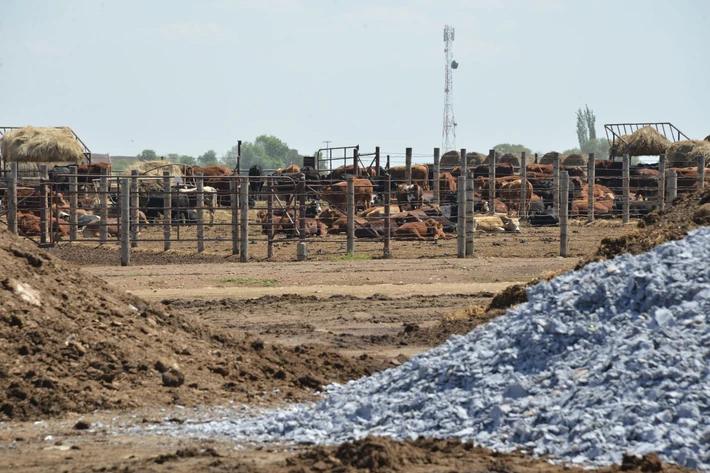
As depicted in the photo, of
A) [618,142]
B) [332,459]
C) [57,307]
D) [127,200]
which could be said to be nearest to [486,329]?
[332,459]

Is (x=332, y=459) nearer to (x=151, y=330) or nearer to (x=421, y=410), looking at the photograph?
(x=421, y=410)

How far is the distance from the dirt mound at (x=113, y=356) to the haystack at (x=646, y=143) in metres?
30.2

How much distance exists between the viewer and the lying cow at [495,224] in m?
23.7

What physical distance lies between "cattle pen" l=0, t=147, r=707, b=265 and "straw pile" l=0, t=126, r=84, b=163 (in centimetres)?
324

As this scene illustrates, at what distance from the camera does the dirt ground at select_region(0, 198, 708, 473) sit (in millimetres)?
5977

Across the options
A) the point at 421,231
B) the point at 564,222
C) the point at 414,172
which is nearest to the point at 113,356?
the point at 564,222

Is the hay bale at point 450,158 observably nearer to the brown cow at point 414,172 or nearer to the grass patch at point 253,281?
the brown cow at point 414,172

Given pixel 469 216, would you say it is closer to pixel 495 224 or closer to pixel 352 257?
pixel 352 257

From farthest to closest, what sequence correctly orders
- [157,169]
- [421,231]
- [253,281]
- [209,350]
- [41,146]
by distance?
[157,169] < [41,146] < [421,231] < [253,281] < [209,350]

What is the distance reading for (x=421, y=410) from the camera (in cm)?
686

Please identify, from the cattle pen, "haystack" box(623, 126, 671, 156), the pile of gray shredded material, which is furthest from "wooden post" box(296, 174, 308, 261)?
"haystack" box(623, 126, 671, 156)

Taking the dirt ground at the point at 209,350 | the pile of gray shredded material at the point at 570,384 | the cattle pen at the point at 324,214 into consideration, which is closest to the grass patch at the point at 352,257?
the cattle pen at the point at 324,214

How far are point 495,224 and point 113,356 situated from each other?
16553mm

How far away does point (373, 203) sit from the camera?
1101 inches
